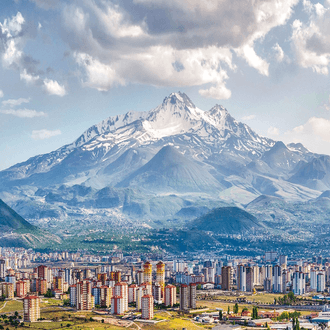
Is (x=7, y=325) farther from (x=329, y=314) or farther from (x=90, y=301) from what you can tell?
(x=329, y=314)

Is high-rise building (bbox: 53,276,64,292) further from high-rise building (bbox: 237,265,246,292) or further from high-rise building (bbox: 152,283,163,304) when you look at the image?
high-rise building (bbox: 237,265,246,292)

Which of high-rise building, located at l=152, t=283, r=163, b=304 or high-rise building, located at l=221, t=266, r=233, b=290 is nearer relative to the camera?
high-rise building, located at l=152, t=283, r=163, b=304

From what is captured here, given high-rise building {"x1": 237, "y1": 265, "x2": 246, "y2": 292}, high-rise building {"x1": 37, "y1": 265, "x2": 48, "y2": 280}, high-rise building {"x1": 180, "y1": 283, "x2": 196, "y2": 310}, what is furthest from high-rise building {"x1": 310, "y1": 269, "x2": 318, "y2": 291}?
high-rise building {"x1": 37, "y1": 265, "x2": 48, "y2": 280}

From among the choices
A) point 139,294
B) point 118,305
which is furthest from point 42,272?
point 118,305

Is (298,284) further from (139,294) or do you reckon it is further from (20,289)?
(20,289)

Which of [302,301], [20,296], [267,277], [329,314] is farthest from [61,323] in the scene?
[267,277]

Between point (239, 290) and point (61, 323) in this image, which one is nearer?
point (61, 323)
